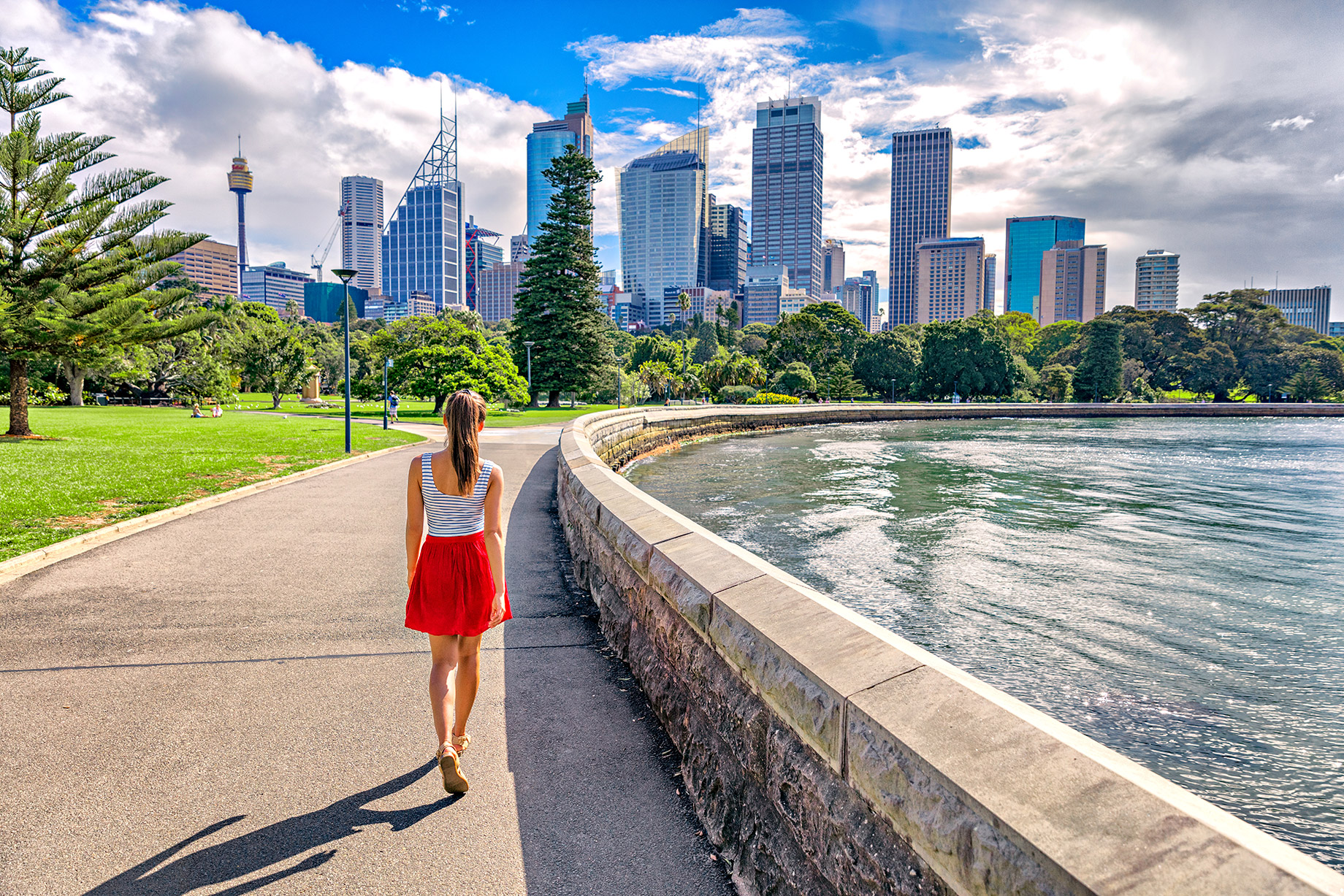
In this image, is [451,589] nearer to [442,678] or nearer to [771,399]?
[442,678]

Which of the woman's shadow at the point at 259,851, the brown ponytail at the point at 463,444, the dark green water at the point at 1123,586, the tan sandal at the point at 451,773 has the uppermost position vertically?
the brown ponytail at the point at 463,444

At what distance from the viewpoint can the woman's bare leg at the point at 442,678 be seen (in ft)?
11.7

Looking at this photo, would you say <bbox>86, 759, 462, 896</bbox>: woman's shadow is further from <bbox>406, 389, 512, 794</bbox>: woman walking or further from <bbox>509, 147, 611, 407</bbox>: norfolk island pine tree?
<bbox>509, 147, 611, 407</bbox>: norfolk island pine tree

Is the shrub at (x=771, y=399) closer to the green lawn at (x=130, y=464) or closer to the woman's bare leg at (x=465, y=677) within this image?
the green lawn at (x=130, y=464)

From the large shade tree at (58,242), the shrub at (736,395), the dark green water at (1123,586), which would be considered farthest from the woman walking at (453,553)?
the shrub at (736,395)

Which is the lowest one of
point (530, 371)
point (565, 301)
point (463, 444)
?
point (463, 444)

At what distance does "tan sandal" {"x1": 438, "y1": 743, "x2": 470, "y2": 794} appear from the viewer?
3.42 meters

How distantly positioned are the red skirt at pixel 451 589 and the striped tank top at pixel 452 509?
1.3 inches

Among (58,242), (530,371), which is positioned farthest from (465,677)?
(530,371)

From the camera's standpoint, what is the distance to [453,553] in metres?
3.63

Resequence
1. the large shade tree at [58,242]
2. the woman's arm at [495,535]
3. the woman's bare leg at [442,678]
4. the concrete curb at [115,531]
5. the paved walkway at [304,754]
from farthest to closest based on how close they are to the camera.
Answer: the large shade tree at [58,242] < the concrete curb at [115,531] < the woman's arm at [495,535] < the woman's bare leg at [442,678] < the paved walkway at [304,754]

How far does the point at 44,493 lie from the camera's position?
1107 centimetres

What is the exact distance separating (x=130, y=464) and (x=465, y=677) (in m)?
15.1

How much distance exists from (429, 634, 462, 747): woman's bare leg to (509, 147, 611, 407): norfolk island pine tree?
4713cm
